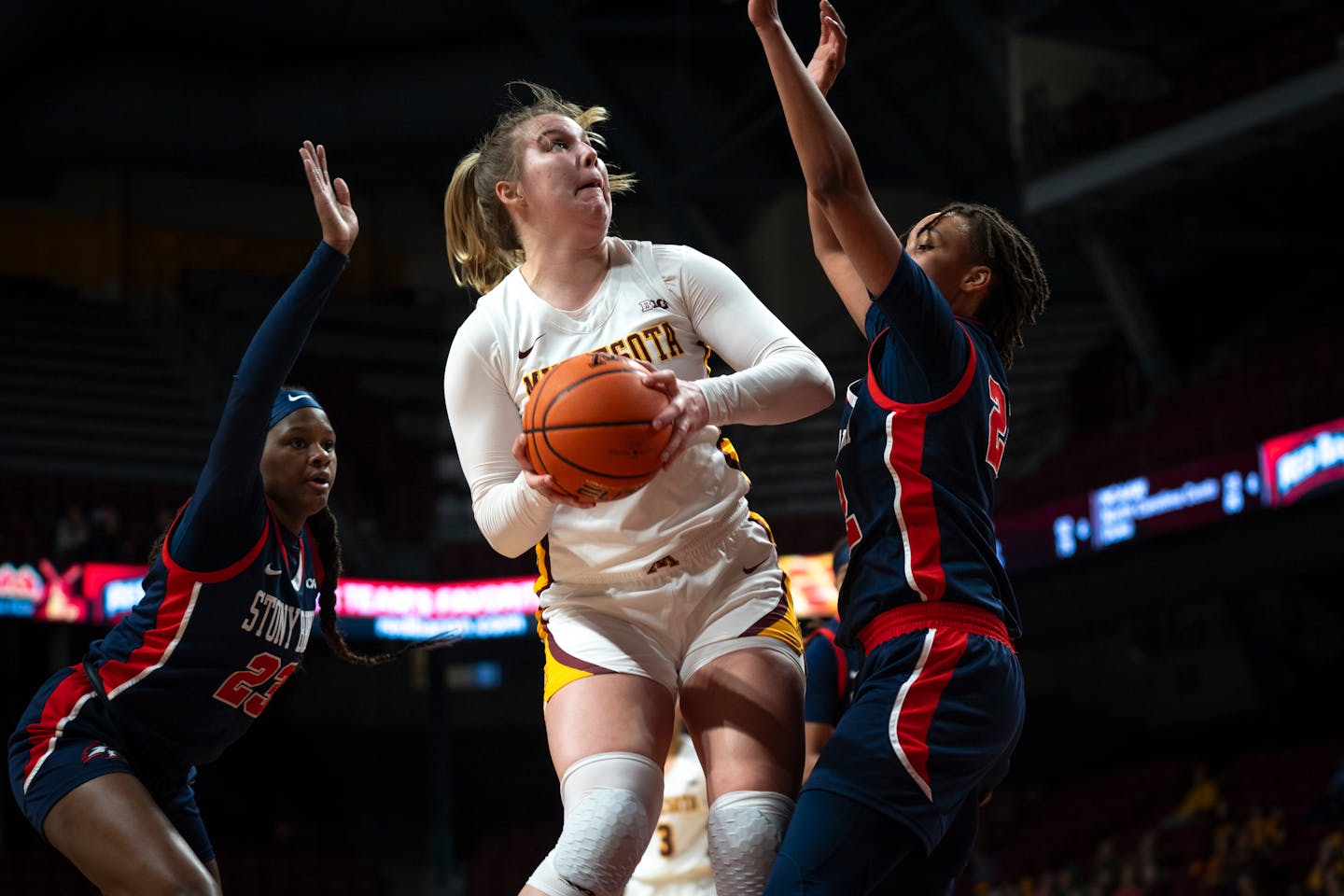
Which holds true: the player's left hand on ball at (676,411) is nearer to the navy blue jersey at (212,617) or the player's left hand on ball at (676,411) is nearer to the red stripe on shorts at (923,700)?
the red stripe on shorts at (923,700)

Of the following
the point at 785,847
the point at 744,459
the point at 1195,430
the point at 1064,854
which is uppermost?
the point at 744,459

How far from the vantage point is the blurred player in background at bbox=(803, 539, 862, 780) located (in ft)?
14.9

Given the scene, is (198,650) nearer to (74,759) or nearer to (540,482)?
(74,759)

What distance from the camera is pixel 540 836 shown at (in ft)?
57.7

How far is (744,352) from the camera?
338 cm

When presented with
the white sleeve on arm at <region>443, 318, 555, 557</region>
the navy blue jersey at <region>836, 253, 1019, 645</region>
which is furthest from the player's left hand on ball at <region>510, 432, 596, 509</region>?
the navy blue jersey at <region>836, 253, 1019, 645</region>

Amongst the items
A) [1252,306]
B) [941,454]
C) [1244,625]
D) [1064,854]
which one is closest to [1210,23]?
[1252,306]

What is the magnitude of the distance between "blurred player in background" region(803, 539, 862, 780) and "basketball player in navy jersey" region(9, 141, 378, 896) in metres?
1.56

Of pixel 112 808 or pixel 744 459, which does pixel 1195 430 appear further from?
pixel 112 808

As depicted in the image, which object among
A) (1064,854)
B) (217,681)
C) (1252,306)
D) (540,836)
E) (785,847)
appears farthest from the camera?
(1252,306)

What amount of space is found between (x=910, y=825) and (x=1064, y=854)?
1293 centimetres

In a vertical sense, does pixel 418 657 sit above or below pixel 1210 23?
below

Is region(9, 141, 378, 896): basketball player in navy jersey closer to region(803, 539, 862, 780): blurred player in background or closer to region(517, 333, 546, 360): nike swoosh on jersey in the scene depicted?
region(517, 333, 546, 360): nike swoosh on jersey

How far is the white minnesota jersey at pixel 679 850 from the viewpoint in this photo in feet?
18.8
